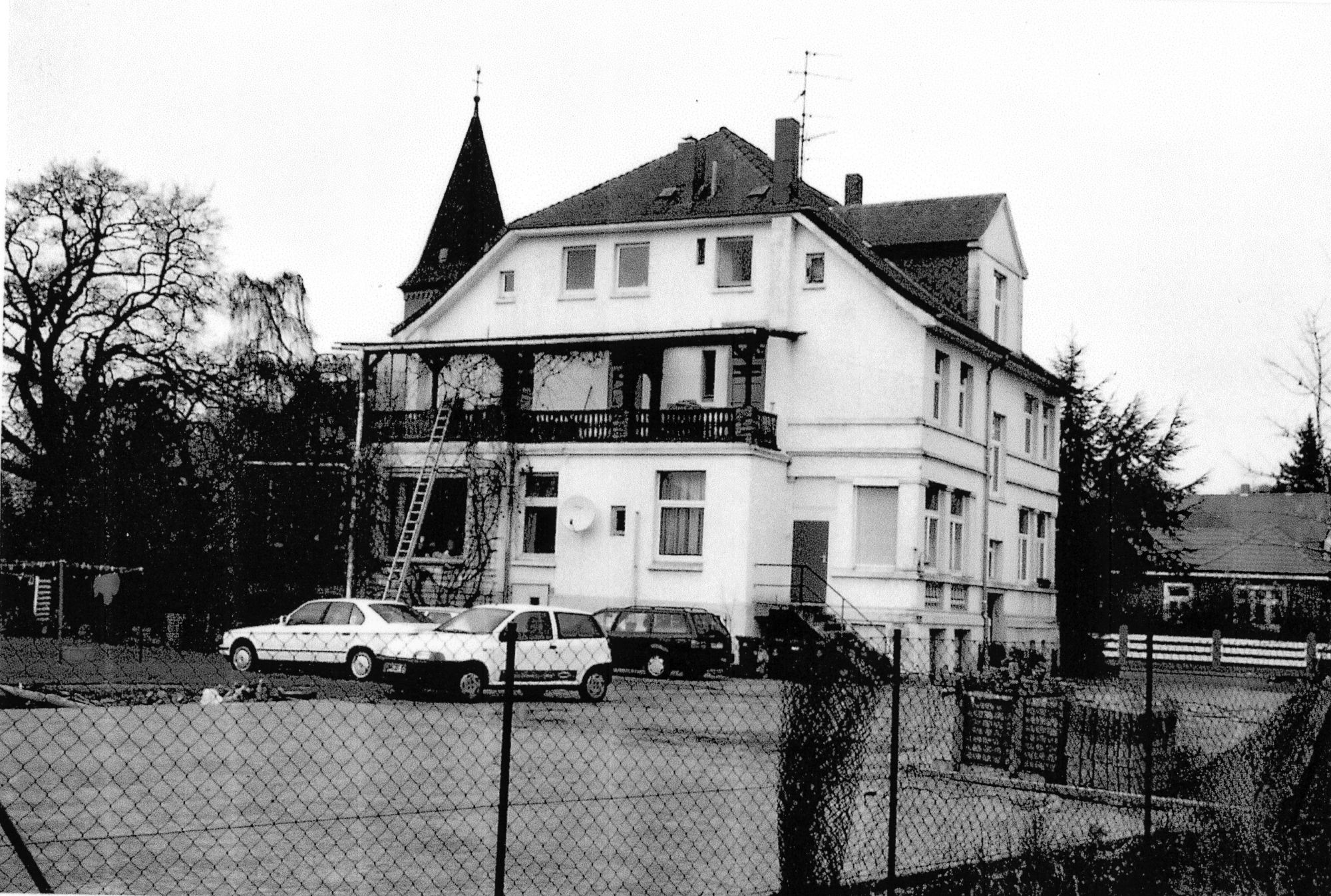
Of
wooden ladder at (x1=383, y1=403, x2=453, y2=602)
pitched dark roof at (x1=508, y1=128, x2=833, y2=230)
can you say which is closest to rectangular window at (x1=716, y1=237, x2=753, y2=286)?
pitched dark roof at (x1=508, y1=128, x2=833, y2=230)

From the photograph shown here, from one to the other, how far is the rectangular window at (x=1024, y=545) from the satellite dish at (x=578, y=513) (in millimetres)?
8713

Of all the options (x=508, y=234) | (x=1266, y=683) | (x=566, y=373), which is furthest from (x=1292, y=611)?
A: (x=508, y=234)

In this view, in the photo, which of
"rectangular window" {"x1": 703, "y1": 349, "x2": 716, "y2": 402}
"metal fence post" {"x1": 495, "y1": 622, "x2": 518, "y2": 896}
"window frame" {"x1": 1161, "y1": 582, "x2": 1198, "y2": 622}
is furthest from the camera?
"window frame" {"x1": 1161, "y1": 582, "x2": 1198, "y2": 622}

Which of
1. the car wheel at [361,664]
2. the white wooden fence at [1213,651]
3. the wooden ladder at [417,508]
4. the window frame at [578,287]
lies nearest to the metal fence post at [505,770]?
the car wheel at [361,664]

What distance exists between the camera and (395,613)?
20719 mm

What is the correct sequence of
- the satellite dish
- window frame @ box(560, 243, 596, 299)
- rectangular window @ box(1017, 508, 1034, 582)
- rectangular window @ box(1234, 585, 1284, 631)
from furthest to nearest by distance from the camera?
window frame @ box(560, 243, 596, 299) < rectangular window @ box(1017, 508, 1034, 582) < rectangular window @ box(1234, 585, 1284, 631) < the satellite dish

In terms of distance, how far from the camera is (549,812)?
10.7m

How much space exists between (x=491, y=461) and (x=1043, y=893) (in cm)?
2112

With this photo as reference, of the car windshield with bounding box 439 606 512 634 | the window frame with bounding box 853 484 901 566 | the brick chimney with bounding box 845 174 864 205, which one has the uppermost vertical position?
the brick chimney with bounding box 845 174 864 205

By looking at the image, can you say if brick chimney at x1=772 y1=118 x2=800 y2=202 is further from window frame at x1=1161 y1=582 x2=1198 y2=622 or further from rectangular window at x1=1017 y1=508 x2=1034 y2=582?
window frame at x1=1161 y1=582 x2=1198 y2=622

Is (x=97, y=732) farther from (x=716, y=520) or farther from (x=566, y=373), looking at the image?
(x=566, y=373)

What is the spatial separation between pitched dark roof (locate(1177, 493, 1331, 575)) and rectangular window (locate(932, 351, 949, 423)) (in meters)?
5.42

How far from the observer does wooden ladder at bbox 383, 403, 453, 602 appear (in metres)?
24.6

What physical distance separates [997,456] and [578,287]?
9073 mm
